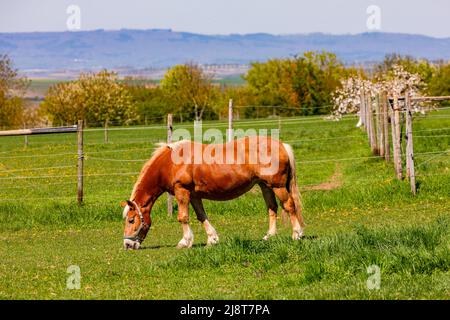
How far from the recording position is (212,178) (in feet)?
46.8

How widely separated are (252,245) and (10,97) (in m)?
61.8

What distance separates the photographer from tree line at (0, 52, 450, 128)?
68062 mm

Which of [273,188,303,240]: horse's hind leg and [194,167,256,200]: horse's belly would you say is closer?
[273,188,303,240]: horse's hind leg

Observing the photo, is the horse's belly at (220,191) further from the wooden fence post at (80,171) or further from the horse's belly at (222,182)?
the wooden fence post at (80,171)

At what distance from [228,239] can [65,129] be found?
348 inches

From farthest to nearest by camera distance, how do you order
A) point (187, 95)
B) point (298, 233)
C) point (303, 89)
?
1. point (187, 95)
2. point (303, 89)
3. point (298, 233)

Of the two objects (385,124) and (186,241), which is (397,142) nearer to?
(385,124)

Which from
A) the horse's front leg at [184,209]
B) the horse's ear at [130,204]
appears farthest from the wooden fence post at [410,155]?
the horse's ear at [130,204]

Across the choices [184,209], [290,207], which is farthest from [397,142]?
[184,209]

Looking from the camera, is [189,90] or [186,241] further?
[189,90]

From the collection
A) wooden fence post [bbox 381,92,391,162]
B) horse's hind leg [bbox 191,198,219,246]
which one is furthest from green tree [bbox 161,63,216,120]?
horse's hind leg [bbox 191,198,219,246]

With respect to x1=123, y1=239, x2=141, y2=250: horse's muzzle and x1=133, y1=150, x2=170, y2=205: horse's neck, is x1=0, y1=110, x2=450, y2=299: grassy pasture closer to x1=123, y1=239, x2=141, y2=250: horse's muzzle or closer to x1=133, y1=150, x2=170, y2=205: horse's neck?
x1=123, y1=239, x2=141, y2=250: horse's muzzle

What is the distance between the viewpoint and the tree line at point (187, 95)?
68.1 m
